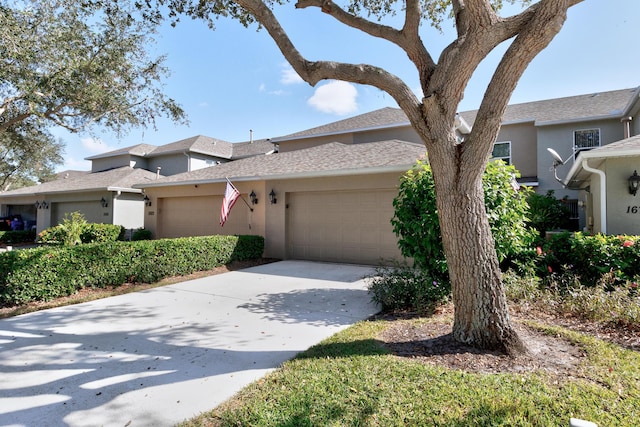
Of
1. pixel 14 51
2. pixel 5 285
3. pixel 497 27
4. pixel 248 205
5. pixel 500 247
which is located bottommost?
pixel 5 285

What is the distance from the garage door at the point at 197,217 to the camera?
12578 millimetres

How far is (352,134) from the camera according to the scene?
16.2 meters

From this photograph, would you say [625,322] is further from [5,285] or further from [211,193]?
[211,193]

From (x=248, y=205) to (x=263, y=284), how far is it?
5.05 metres

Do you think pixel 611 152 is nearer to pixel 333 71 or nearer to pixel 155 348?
pixel 333 71

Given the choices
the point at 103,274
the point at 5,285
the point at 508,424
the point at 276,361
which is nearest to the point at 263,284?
the point at 103,274

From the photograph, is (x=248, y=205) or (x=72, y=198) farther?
(x=72, y=198)

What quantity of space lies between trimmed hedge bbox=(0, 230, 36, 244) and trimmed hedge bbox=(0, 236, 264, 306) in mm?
17068

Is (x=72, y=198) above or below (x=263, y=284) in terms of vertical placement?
above

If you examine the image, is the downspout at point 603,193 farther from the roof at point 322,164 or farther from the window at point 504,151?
the window at point 504,151

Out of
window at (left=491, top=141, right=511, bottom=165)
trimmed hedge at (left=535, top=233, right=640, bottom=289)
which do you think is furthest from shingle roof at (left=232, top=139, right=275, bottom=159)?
trimmed hedge at (left=535, top=233, right=640, bottom=289)

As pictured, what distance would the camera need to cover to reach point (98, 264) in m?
7.21

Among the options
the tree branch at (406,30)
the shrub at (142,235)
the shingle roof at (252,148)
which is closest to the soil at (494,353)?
the tree branch at (406,30)

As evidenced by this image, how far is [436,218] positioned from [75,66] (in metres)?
10.3
